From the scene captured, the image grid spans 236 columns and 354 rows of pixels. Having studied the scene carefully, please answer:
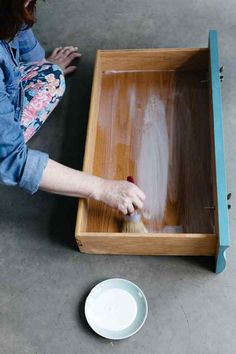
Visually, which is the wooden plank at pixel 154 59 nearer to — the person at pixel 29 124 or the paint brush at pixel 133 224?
the person at pixel 29 124

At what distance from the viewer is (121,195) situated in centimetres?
102

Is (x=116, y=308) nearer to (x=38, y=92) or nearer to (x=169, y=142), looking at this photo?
(x=169, y=142)

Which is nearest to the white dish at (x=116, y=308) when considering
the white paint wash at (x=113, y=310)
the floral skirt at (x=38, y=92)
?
the white paint wash at (x=113, y=310)

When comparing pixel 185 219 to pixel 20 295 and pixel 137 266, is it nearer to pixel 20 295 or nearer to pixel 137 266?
pixel 137 266

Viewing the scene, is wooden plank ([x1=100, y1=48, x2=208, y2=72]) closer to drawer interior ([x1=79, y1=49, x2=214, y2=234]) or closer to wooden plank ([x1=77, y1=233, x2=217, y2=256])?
drawer interior ([x1=79, y1=49, x2=214, y2=234])

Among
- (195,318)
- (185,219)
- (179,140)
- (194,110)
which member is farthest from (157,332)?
(194,110)

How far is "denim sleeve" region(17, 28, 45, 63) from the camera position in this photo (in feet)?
4.17

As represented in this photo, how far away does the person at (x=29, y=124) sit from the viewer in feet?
3.01

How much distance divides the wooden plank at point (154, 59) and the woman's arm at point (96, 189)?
0.48 metres

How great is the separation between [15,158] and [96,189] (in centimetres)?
20

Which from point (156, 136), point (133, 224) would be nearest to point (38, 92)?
point (156, 136)

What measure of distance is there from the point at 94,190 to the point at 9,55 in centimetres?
39

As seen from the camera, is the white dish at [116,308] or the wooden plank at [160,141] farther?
the wooden plank at [160,141]

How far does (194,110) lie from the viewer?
130 centimetres
